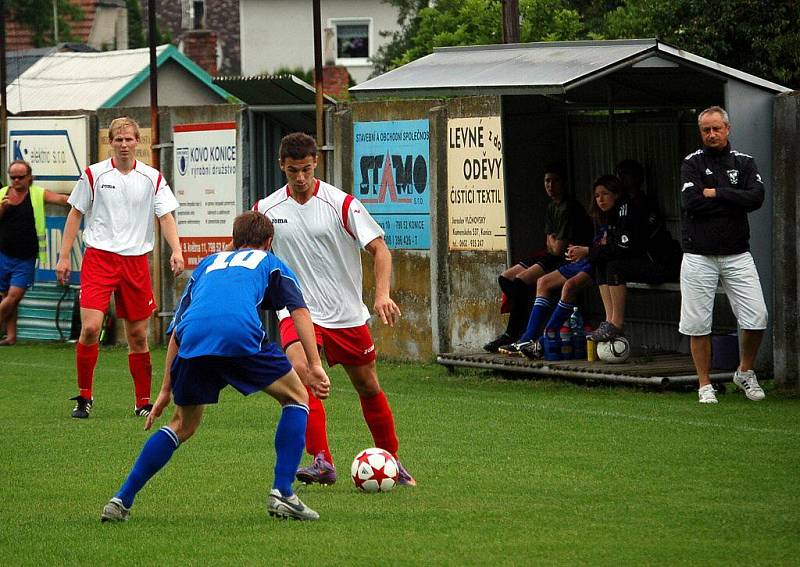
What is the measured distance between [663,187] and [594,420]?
4373mm

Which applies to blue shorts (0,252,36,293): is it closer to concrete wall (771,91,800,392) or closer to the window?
concrete wall (771,91,800,392)

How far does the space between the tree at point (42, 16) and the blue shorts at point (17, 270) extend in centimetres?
2227

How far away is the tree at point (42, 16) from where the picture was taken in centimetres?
4072

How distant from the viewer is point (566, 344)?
1448cm

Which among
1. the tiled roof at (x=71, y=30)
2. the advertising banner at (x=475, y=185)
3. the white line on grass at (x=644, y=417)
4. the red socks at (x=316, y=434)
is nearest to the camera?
the red socks at (x=316, y=434)

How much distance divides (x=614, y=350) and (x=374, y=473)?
18.1 ft

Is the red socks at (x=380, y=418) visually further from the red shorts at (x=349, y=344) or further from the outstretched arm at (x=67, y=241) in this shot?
the outstretched arm at (x=67, y=241)

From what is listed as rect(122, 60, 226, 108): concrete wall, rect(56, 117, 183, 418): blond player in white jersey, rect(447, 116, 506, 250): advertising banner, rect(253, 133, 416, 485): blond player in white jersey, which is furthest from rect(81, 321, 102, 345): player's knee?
rect(122, 60, 226, 108): concrete wall

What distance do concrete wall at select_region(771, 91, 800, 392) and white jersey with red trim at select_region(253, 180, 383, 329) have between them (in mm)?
4968

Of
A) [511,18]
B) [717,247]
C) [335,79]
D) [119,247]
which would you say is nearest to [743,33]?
[511,18]

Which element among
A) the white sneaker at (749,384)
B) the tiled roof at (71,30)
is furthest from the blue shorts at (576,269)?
the tiled roof at (71,30)

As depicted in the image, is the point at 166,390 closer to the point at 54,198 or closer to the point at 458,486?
the point at 458,486

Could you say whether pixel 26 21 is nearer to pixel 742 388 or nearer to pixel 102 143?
pixel 102 143

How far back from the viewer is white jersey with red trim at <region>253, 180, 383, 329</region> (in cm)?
931
